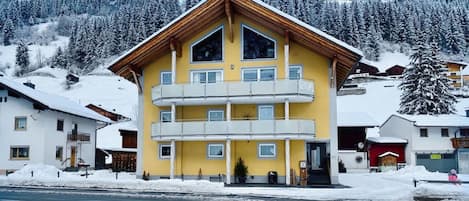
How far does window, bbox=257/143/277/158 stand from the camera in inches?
1187

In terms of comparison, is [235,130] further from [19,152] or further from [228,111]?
[19,152]

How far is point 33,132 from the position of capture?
36.2m

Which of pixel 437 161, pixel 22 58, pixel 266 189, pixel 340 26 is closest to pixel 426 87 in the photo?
pixel 437 161

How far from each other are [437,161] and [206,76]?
25.8 metres

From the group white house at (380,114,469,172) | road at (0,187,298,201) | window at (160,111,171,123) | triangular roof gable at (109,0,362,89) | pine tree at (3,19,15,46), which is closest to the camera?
road at (0,187,298,201)

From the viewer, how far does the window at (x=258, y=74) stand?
3067 cm

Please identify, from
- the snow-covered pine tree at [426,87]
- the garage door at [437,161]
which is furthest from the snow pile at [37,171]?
the snow-covered pine tree at [426,87]

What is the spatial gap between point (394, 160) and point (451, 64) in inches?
2480

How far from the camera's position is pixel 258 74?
30.8 m

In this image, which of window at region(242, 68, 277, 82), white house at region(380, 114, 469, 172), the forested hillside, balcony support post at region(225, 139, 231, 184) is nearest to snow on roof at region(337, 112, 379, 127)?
white house at region(380, 114, 469, 172)

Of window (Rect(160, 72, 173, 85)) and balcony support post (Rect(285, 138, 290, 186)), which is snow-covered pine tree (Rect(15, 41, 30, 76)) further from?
balcony support post (Rect(285, 138, 290, 186))

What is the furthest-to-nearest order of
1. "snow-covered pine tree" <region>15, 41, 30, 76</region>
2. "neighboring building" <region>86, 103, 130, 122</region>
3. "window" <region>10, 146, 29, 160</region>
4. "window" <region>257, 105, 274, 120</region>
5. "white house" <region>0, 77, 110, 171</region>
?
"snow-covered pine tree" <region>15, 41, 30, 76</region>, "neighboring building" <region>86, 103, 130, 122</region>, "window" <region>10, 146, 29, 160</region>, "white house" <region>0, 77, 110, 171</region>, "window" <region>257, 105, 274, 120</region>

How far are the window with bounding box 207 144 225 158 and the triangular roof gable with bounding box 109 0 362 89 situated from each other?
7.40m

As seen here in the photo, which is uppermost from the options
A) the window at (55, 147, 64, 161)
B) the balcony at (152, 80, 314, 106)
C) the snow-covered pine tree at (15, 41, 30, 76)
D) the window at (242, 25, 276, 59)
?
the snow-covered pine tree at (15, 41, 30, 76)
